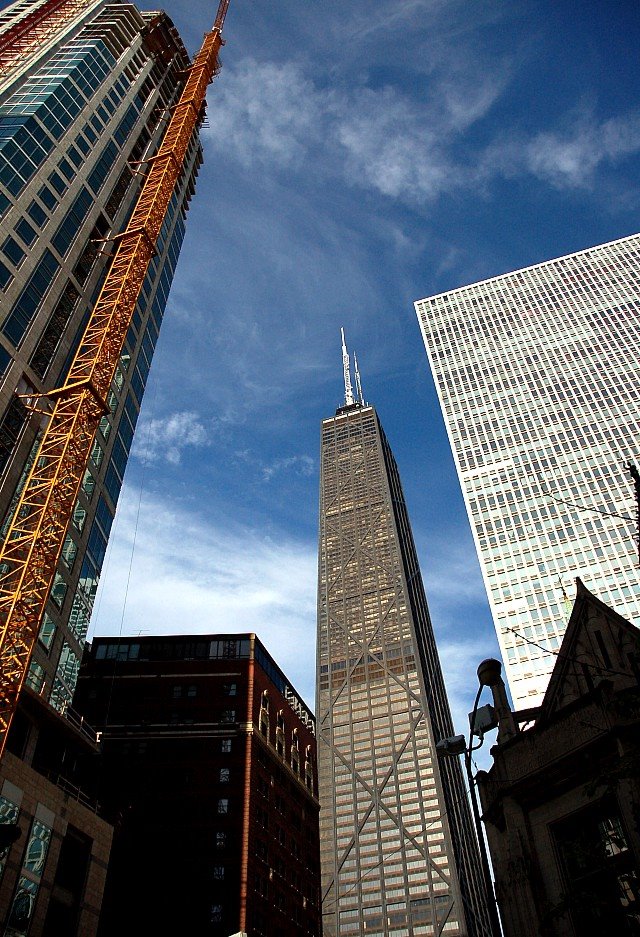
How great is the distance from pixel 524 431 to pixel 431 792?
61.8 meters

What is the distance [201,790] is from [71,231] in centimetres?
6296

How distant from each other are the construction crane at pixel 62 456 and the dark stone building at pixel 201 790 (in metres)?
44.8

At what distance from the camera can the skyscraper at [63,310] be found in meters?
47.2

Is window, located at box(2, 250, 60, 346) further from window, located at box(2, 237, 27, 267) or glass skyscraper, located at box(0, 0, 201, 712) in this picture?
window, located at box(2, 237, 27, 267)

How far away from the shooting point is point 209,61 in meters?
103

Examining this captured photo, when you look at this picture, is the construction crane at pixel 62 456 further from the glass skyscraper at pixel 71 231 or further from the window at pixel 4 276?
the window at pixel 4 276

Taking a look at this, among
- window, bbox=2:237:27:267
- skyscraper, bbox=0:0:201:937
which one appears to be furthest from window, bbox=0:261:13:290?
window, bbox=2:237:27:267

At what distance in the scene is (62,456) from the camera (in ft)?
173

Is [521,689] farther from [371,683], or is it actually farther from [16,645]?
[16,645]

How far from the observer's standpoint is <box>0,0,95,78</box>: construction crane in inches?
3019

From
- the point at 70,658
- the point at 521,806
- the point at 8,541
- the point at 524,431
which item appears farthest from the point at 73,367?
the point at 524,431

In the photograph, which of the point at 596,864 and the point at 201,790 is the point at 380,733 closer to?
the point at 201,790

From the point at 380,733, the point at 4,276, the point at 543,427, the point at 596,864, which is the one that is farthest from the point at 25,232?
the point at 380,733

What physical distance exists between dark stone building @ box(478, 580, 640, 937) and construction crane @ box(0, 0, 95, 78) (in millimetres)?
76610
